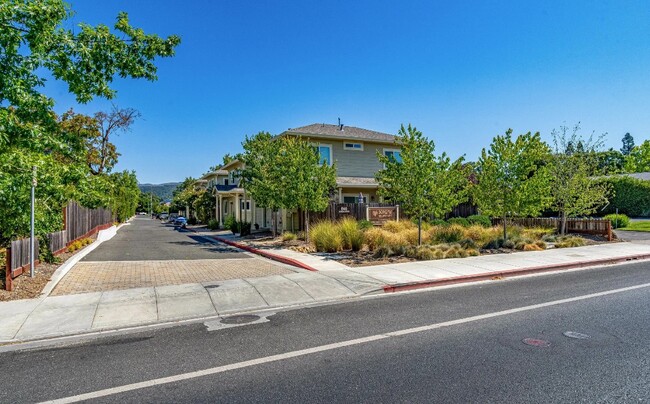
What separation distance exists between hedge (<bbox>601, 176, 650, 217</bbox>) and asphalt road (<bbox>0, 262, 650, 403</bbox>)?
3626cm

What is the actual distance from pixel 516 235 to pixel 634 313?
1158 cm

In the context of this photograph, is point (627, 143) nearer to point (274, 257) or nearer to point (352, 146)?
point (352, 146)

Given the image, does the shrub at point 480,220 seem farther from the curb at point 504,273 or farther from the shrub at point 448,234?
the curb at point 504,273

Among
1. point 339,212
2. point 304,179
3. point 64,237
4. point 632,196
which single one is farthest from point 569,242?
point 632,196

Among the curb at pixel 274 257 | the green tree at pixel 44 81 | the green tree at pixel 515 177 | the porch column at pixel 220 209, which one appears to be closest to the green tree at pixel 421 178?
the green tree at pixel 515 177

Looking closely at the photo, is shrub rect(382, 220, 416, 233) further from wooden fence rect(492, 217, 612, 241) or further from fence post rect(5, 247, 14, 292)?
fence post rect(5, 247, 14, 292)

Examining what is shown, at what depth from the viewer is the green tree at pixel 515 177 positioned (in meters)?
16.5

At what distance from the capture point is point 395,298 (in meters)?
8.83

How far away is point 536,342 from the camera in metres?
5.70

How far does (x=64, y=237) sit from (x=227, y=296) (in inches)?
406

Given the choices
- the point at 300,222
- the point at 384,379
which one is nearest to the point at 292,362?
the point at 384,379

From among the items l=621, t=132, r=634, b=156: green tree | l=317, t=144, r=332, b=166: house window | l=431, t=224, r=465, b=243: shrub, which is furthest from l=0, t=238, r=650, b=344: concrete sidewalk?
l=621, t=132, r=634, b=156: green tree

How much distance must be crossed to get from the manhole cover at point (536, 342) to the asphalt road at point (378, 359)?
113 mm

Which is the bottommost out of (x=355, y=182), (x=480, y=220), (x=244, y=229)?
(x=244, y=229)
